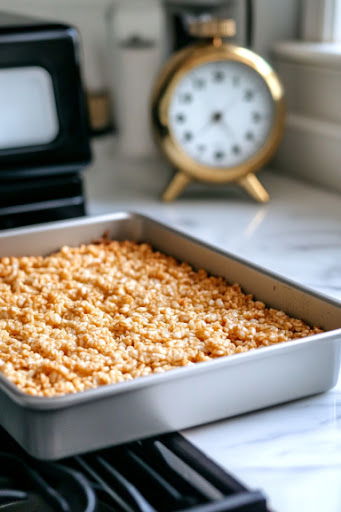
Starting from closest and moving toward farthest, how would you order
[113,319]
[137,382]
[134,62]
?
[137,382] < [113,319] < [134,62]

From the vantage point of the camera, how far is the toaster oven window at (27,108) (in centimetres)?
138

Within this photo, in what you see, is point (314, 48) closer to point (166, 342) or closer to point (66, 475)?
point (166, 342)

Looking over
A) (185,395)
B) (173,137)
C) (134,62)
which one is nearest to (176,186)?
(173,137)

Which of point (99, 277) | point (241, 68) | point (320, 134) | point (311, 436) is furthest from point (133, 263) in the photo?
point (320, 134)

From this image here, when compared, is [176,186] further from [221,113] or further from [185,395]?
[185,395]

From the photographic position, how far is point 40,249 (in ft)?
4.22

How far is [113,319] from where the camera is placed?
1030 mm

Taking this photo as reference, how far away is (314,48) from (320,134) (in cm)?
18

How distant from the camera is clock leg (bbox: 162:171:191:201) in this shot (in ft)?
5.53

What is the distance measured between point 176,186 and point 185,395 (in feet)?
3.01

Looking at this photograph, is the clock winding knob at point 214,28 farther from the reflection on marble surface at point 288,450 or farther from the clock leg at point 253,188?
the reflection on marble surface at point 288,450

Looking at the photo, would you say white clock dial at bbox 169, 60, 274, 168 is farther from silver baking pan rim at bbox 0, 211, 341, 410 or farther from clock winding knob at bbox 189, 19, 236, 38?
silver baking pan rim at bbox 0, 211, 341, 410

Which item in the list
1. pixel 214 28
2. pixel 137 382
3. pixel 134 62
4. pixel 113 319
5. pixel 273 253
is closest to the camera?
pixel 137 382

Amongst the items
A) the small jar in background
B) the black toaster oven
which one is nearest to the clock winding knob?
the small jar in background
